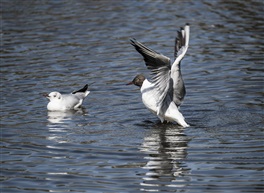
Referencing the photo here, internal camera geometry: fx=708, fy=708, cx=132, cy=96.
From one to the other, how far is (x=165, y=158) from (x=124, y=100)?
393cm

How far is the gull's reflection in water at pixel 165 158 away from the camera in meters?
8.39

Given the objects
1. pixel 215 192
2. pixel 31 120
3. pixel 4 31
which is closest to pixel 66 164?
pixel 215 192

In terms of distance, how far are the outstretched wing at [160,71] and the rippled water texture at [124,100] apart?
1.52 ft

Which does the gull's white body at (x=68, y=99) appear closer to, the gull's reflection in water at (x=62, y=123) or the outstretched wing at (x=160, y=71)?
the gull's reflection in water at (x=62, y=123)

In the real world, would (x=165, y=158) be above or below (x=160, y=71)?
below

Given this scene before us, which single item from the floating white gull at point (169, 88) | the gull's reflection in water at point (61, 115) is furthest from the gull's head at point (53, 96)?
the floating white gull at point (169, 88)

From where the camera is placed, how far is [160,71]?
10.7m

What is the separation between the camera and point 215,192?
7.86 m

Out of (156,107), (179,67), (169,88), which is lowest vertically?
(156,107)

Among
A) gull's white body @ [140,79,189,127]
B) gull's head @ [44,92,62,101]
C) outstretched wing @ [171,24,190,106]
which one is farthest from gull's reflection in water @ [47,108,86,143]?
outstretched wing @ [171,24,190,106]

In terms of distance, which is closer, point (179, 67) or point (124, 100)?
point (179, 67)

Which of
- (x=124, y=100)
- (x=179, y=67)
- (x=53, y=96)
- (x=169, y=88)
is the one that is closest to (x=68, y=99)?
(x=53, y=96)

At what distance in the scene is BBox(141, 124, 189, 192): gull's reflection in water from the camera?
27.5ft

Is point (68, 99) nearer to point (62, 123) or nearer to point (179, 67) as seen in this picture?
point (62, 123)
